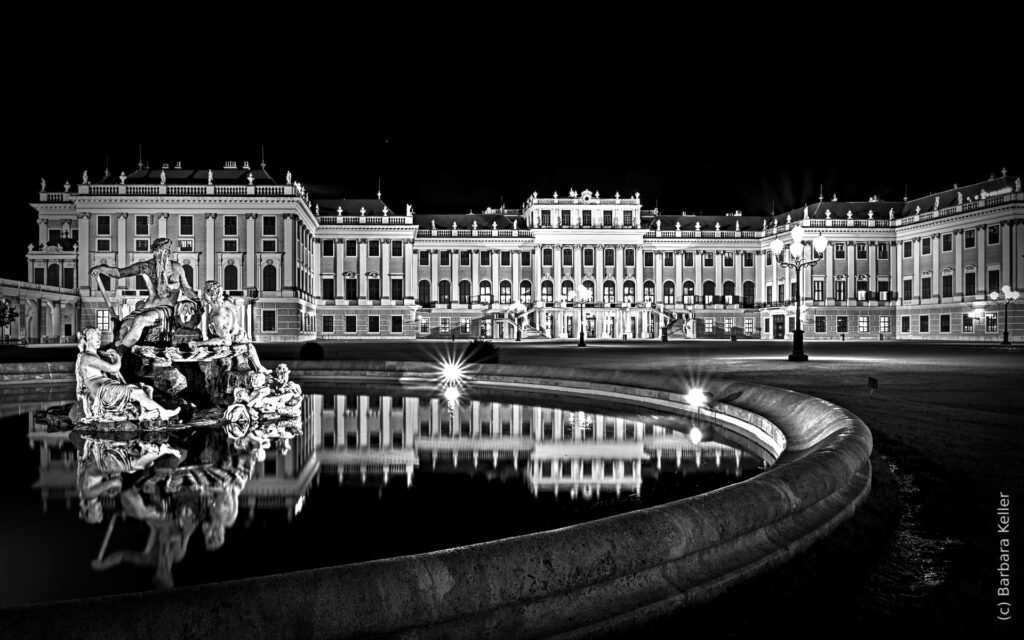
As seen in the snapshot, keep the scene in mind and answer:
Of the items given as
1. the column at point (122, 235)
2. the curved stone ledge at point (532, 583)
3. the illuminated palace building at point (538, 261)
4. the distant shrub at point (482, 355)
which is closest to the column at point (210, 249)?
the illuminated palace building at point (538, 261)

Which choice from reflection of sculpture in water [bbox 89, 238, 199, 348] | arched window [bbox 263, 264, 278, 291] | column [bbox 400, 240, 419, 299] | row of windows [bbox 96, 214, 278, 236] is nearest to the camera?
reflection of sculpture in water [bbox 89, 238, 199, 348]

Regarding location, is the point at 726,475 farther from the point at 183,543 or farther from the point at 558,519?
the point at 183,543

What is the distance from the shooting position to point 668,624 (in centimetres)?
355

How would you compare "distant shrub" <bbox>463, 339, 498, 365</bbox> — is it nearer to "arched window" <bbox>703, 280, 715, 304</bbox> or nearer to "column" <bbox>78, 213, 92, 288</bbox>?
"column" <bbox>78, 213, 92, 288</bbox>

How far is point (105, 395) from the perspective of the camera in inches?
358

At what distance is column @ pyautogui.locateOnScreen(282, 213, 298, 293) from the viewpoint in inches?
2506

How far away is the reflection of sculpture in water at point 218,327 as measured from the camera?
35.1 ft

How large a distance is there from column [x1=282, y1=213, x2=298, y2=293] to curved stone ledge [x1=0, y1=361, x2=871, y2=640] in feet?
204

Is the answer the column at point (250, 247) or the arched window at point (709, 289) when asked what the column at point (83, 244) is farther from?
the arched window at point (709, 289)

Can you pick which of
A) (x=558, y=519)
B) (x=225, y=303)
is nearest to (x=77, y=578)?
(x=558, y=519)

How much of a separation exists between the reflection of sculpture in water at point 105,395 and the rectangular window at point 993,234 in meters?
73.2

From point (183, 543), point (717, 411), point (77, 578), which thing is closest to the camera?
point (77, 578)

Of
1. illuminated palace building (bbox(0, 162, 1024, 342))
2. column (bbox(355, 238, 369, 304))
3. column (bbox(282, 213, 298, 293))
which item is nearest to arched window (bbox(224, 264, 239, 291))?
illuminated palace building (bbox(0, 162, 1024, 342))

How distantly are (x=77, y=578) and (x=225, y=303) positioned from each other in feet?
23.5
